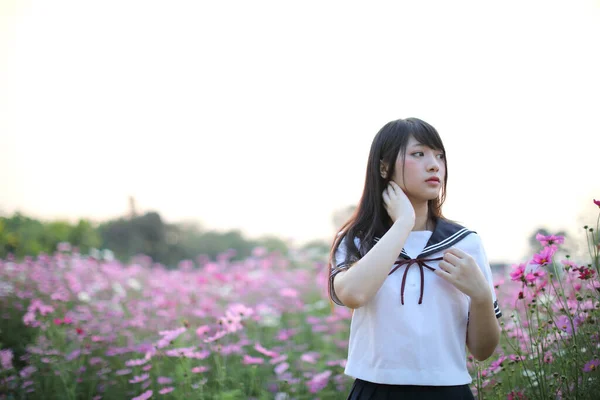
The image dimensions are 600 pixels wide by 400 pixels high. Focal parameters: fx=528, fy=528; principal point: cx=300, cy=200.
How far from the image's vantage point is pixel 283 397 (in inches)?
98.3

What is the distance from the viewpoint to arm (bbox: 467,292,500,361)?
148 centimetres

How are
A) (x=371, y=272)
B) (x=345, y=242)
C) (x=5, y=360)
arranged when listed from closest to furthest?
1. (x=371, y=272)
2. (x=345, y=242)
3. (x=5, y=360)

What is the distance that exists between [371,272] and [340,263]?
189mm

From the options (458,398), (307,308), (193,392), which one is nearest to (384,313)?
(458,398)

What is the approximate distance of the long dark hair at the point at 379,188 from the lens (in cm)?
165

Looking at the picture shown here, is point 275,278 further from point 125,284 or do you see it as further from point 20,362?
point 20,362

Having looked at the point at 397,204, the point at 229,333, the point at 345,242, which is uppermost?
the point at 397,204

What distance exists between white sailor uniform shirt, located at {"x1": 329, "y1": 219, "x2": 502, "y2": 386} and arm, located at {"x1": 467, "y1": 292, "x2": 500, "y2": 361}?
0.11ft

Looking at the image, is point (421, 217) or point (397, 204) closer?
point (397, 204)

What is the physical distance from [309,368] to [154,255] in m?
6.53

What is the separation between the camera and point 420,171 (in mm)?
1618

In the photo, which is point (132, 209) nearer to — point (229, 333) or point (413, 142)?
point (229, 333)

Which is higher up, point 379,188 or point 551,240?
point 379,188

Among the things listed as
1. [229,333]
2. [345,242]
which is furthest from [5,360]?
[345,242]
